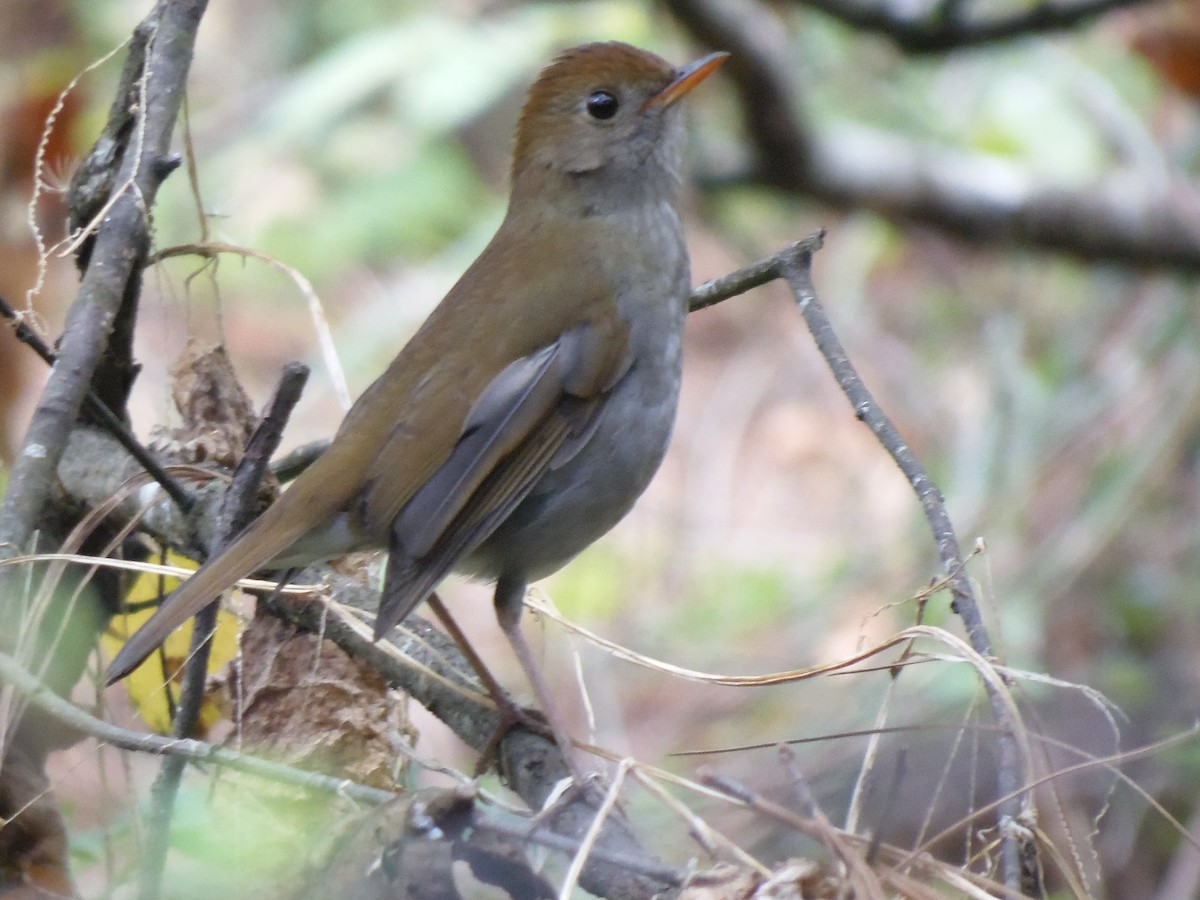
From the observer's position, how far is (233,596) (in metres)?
2.78

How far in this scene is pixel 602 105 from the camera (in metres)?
3.42

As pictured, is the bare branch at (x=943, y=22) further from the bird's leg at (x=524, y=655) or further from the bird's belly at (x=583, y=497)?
the bird's leg at (x=524, y=655)

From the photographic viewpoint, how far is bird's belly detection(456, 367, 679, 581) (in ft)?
9.61

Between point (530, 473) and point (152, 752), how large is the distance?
3.76 ft

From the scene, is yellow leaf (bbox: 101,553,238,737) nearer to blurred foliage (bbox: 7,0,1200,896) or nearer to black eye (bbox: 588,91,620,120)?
black eye (bbox: 588,91,620,120)

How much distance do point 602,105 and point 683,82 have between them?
0.20 metres

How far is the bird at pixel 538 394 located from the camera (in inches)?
105

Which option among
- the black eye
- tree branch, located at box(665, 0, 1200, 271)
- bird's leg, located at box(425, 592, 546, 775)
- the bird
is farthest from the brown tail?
tree branch, located at box(665, 0, 1200, 271)

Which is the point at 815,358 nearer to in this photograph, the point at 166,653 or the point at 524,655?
the point at 524,655

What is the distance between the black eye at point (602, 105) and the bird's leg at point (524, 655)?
3.67 ft

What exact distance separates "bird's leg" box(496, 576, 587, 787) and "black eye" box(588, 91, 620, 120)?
1.12 meters

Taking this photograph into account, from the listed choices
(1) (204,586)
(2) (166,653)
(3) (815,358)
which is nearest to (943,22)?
(3) (815,358)

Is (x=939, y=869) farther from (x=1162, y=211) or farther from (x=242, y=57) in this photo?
(x=242, y=57)

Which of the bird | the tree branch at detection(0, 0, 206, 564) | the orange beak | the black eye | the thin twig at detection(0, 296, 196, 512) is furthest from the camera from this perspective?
the black eye
